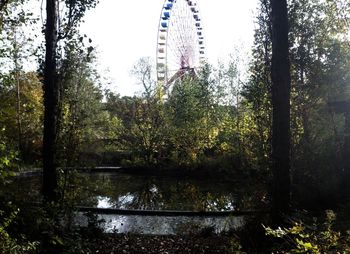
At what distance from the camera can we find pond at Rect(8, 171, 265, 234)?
23.4ft

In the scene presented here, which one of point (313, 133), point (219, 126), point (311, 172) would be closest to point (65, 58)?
point (311, 172)

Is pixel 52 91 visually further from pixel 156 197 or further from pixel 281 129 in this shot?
pixel 156 197

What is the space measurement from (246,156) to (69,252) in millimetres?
12139

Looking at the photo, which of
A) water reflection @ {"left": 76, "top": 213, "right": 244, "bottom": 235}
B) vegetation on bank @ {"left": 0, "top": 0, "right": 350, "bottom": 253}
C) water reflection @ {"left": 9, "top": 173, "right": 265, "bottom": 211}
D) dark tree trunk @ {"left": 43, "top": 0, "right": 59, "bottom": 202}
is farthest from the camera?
water reflection @ {"left": 9, "top": 173, "right": 265, "bottom": 211}

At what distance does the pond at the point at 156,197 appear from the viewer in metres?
7.12

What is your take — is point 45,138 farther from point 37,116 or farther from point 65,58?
point 37,116

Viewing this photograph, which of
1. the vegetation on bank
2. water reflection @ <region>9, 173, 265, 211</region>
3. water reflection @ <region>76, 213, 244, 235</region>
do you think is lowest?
water reflection @ <region>9, 173, 265, 211</region>

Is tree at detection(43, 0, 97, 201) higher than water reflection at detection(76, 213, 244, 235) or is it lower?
higher

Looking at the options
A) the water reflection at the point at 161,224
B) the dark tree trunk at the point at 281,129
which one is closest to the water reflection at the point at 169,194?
the water reflection at the point at 161,224

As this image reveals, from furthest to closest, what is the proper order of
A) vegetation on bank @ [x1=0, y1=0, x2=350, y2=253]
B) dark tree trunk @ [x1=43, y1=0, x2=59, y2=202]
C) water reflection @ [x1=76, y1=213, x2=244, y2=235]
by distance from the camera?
1. water reflection @ [x1=76, y1=213, x2=244, y2=235]
2. dark tree trunk @ [x1=43, y1=0, x2=59, y2=202]
3. vegetation on bank @ [x1=0, y1=0, x2=350, y2=253]

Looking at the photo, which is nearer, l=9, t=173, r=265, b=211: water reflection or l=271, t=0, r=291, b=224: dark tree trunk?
l=271, t=0, r=291, b=224: dark tree trunk

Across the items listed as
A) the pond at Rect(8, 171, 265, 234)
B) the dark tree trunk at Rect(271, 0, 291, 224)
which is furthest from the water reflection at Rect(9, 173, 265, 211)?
the dark tree trunk at Rect(271, 0, 291, 224)

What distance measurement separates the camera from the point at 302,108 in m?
10.4

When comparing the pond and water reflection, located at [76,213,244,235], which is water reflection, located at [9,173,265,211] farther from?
→ water reflection, located at [76,213,244,235]
